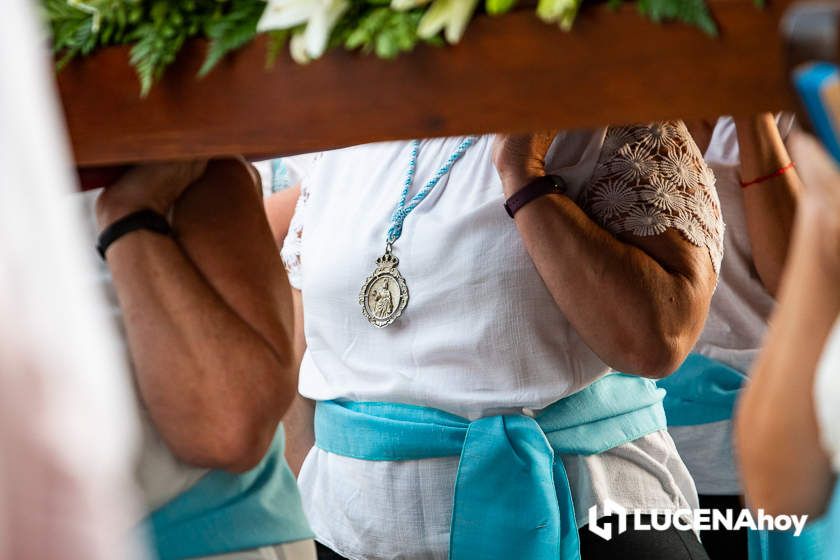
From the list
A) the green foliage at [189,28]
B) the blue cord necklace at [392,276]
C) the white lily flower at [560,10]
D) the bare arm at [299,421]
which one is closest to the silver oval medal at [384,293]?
the blue cord necklace at [392,276]

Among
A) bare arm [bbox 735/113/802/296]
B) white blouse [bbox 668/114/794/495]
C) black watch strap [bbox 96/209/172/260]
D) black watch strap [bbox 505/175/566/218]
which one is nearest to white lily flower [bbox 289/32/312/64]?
black watch strap [bbox 96/209/172/260]

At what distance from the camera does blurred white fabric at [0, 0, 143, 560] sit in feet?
1.76

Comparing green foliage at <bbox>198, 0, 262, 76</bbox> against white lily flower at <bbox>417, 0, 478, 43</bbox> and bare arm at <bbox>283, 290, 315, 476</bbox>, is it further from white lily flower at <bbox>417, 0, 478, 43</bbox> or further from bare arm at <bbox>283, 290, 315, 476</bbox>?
bare arm at <bbox>283, 290, 315, 476</bbox>

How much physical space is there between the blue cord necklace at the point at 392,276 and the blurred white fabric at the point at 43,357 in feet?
2.53

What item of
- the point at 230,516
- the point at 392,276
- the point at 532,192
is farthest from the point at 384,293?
the point at 230,516

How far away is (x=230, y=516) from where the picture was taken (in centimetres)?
108

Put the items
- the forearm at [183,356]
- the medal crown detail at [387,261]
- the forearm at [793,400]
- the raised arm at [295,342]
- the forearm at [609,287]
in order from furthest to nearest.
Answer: the raised arm at [295,342] → the medal crown detail at [387,261] → the forearm at [609,287] → the forearm at [183,356] → the forearm at [793,400]

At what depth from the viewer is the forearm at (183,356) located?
105cm

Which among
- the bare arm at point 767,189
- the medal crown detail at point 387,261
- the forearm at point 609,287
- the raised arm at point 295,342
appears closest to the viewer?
the forearm at point 609,287

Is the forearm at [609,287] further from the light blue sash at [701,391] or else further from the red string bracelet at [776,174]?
the light blue sash at [701,391]

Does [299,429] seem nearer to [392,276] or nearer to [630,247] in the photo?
[392,276]

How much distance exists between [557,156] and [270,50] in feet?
1.79

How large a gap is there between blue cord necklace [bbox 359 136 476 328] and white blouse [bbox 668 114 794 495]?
649 mm

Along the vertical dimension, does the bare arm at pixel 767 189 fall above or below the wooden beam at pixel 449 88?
below
